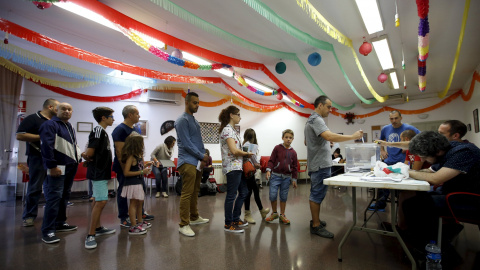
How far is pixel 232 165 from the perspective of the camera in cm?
266

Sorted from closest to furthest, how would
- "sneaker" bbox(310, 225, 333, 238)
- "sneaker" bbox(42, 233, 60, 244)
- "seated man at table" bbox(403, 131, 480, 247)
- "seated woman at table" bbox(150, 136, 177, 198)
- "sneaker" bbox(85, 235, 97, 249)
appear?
"seated man at table" bbox(403, 131, 480, 247) < "sneaker" bbox(85, 235, 97, 249) < "sneaker" bbox(42, 233, 60, 244) < "sneaker" bbox(310, 225, 333, 238) < "seated woman at table" bbox(150, 136, 177, 198)

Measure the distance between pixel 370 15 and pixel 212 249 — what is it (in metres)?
3.99

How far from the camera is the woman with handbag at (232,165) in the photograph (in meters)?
2.66

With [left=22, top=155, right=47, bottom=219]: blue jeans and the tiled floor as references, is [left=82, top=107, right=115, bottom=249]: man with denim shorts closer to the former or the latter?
the tiled floor

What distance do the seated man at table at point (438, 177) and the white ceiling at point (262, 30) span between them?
2.49 metres

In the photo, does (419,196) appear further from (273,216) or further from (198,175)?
(198,175)

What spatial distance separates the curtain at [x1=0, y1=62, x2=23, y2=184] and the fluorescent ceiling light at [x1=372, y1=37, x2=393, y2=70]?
24.8 ft

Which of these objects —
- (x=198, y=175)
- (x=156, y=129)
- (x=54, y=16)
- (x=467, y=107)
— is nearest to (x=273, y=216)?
(x=198, y=175)

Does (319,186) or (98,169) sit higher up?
(98,169)

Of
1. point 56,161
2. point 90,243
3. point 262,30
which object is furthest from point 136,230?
point 262,30

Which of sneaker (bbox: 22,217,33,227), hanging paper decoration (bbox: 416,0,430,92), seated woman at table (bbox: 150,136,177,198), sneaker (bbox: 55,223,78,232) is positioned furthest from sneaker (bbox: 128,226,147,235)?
hanging paper decoration (bbox: 416,0,430,92)

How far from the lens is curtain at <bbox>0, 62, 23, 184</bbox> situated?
15.3 ft

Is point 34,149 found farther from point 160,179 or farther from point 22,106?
point 22,106

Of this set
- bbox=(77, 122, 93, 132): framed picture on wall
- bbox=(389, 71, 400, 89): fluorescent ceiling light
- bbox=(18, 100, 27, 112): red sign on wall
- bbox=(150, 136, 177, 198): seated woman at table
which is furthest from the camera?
bbox=(389, 71, 400, 89): fluorescent ceiling light
